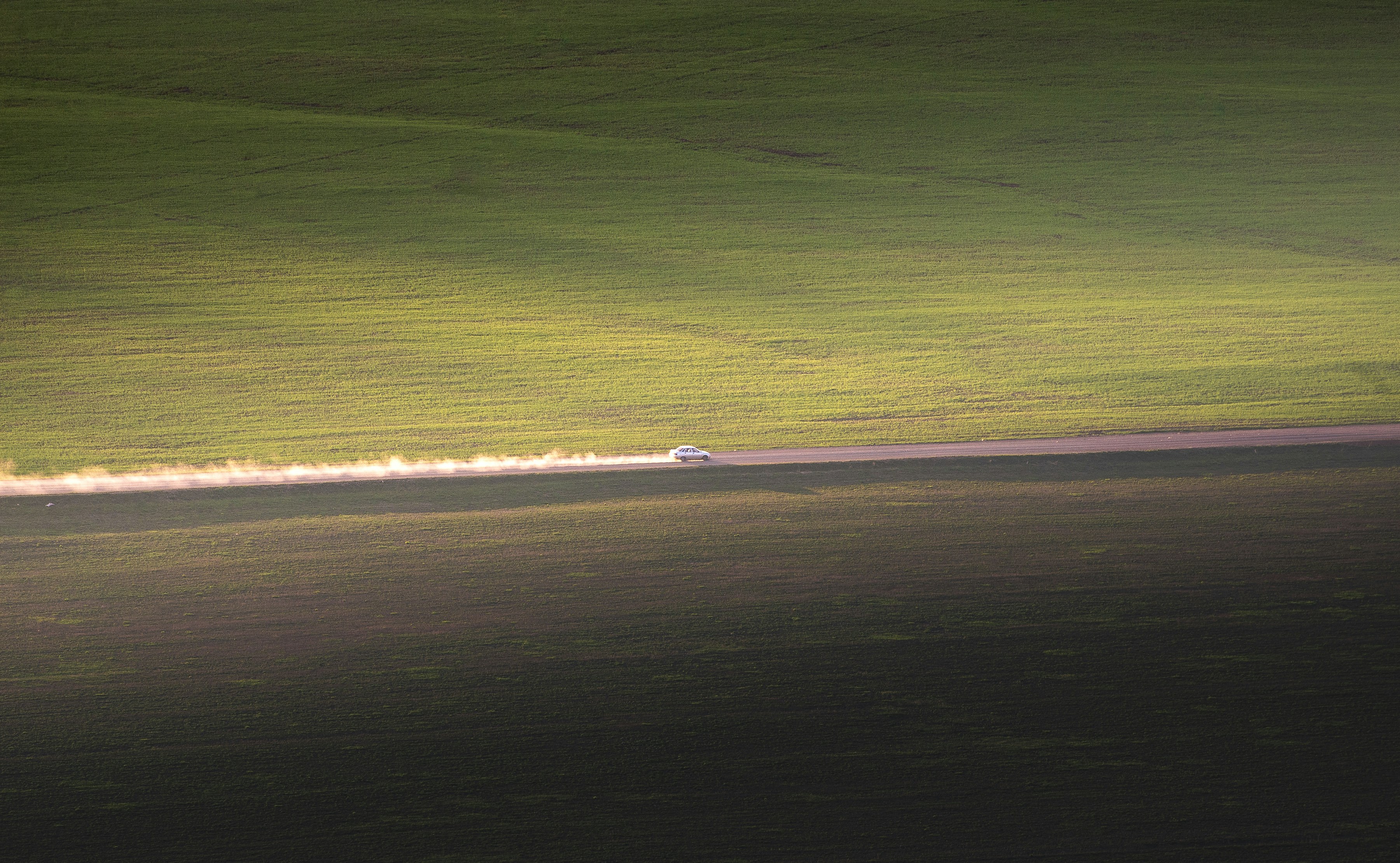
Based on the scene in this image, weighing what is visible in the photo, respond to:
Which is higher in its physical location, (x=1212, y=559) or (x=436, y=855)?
(x=1212, y=559)

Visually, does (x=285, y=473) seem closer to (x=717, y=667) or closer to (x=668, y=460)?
(x=668, y=460)

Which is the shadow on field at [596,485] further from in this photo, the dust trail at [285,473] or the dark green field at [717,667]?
the dust trail at [285,473]

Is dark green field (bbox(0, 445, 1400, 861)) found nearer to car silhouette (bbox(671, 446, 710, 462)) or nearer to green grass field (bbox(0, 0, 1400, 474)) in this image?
car silhouette (bbox(671, 446, 710, 462))

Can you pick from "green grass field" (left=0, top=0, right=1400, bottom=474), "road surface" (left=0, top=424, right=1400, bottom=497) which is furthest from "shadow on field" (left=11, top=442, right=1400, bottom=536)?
"green grass field" (left=0, top=0, right=1400, bottom=474)

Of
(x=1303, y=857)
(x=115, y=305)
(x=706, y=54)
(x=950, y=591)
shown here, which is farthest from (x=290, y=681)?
(x=706, y=54)

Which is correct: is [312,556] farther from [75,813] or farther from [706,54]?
[706,54]

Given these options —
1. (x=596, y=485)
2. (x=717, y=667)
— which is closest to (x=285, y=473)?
(x=596, y=485)

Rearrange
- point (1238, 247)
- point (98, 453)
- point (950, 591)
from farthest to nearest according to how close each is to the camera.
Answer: point (1238, 247)
point (98, 453)
point (950, 591)
